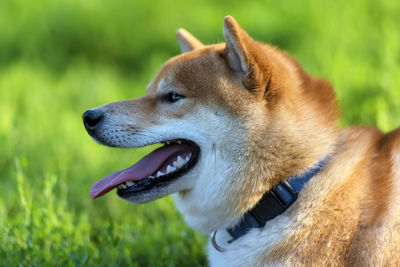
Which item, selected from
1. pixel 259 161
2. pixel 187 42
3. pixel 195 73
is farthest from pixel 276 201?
pixel 187 42

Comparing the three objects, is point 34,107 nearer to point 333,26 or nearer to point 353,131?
point 333,26

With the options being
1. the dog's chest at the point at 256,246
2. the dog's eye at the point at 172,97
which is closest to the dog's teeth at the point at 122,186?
the dog's eye at the point at 172,97

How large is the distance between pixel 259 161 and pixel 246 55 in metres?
0.55

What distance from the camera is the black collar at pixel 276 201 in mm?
2707

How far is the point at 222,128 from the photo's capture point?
112 inches

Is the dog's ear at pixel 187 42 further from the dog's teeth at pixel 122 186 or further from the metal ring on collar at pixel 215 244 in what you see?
the metal ring on collar at pixel 215 244

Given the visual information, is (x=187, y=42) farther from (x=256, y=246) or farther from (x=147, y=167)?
(x=256, y=246)

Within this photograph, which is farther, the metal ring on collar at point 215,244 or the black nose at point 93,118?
the black nose at point 93,118

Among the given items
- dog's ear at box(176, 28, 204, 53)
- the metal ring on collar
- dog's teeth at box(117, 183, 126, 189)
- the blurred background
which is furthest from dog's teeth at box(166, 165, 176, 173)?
dog's ear at box(176, 28, 204, 53)

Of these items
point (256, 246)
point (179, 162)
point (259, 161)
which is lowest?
point (256, 246)

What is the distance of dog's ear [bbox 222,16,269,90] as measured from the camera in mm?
2705

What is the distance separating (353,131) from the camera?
9.89ft

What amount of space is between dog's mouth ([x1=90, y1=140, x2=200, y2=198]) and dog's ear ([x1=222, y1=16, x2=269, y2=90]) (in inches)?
19.3

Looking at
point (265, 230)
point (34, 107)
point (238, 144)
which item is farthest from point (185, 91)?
point (34, 107)
